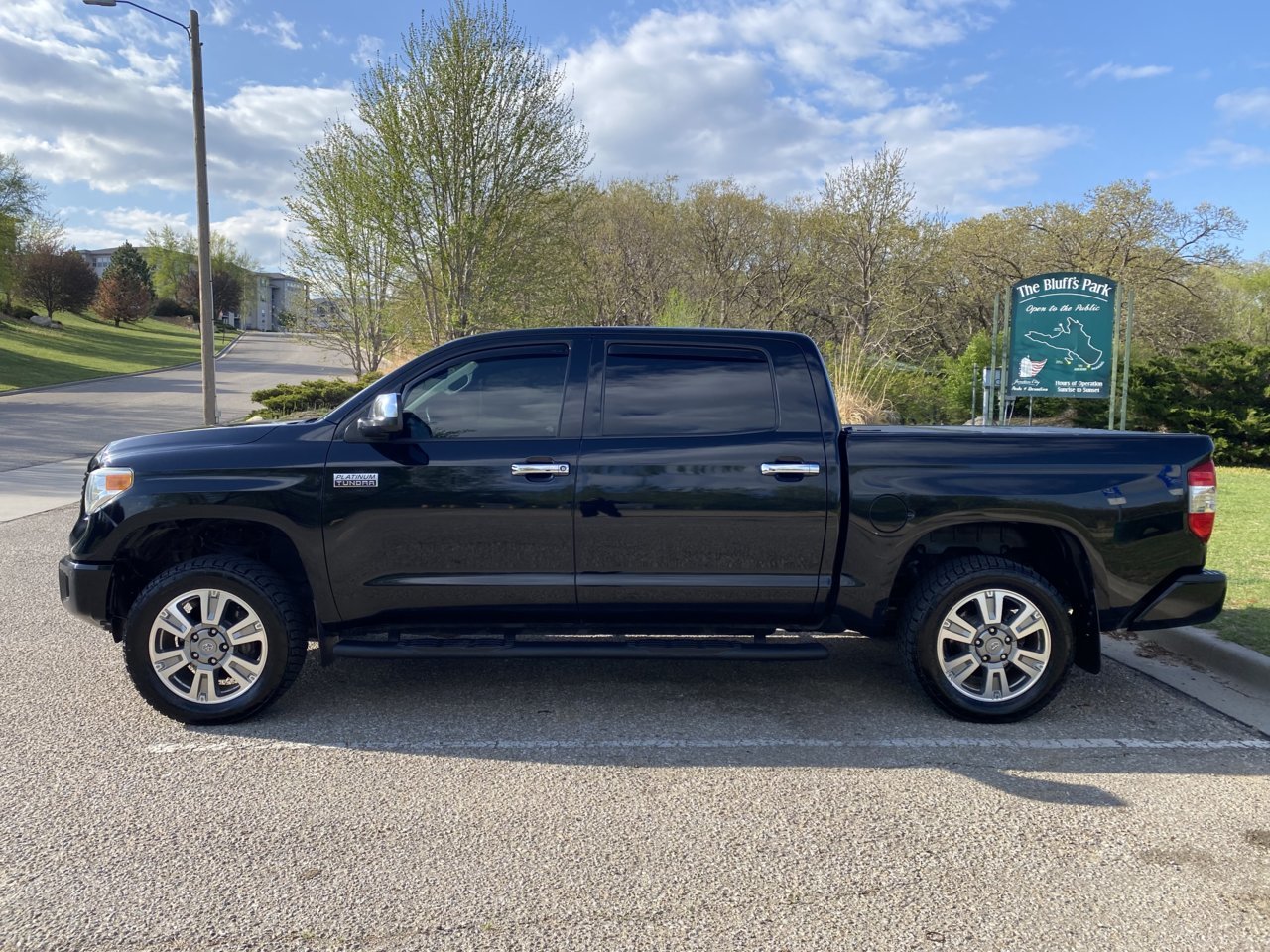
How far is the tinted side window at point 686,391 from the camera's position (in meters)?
4.52

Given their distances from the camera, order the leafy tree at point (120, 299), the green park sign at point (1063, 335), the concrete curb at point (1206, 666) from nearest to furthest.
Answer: the concrete curb at point (1206, 666), the green park sign at point (1063, 335), the leafy tree at point (120, 299)

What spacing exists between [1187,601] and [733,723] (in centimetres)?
228

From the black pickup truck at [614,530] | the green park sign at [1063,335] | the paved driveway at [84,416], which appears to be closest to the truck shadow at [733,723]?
the black pickup truck at [614,530]

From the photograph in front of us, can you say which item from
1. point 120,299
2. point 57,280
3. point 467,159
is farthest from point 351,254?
point 120,299

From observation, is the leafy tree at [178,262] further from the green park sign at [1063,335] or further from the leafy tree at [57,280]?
the green park sign at [1063,335]

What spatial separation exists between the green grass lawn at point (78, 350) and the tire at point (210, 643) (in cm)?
3194

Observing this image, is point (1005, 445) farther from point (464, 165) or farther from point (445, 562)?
point (464, 165)

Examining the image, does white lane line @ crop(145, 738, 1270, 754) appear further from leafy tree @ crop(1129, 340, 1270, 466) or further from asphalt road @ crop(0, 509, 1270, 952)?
leafy tree @ crop(1129, 340, 1270, 466)

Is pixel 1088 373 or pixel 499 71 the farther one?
pixel 499 71

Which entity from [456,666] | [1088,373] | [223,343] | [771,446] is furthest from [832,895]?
[223,343]

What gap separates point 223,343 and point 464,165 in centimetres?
5707

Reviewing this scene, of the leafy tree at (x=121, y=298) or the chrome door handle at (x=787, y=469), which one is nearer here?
the chrome door handle at (x=787, y=469)

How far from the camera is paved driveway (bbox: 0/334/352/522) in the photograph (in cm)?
1280

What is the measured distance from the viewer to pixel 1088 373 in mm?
12273
